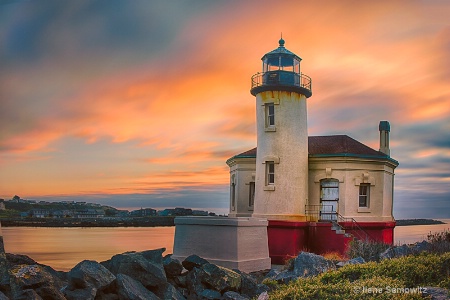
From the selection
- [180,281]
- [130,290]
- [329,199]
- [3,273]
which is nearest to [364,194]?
[329,199]

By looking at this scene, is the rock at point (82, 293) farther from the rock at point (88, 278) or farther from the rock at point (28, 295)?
the rock at point (28, 295)

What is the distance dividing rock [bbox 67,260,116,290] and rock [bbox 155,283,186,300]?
110cm

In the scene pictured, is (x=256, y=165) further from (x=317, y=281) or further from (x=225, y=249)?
(x=317, y=281)

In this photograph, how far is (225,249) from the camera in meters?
16.6

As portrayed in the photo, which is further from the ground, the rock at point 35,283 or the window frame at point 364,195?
the window frame at point 364,195

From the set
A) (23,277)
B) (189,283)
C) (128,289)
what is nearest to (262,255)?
(189,283)

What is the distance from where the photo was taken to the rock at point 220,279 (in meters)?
11.2

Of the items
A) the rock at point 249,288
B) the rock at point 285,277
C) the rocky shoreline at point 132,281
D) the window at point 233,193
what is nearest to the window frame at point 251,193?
the window at point 233,193

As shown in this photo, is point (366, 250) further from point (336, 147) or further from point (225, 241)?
point (336, 147)

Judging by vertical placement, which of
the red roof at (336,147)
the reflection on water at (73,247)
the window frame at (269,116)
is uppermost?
the window frame at (269,116)

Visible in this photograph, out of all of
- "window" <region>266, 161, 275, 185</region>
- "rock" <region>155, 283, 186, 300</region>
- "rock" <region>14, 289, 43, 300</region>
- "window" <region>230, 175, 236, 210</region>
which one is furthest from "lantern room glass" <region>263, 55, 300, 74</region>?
"rock" <region>14, 289, 43, 300</region>

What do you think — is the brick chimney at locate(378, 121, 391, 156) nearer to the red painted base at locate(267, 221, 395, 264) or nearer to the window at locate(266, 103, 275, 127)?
the red painted base at locate(267, 221, 395, 264)

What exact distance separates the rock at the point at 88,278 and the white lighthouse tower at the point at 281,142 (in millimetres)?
11925

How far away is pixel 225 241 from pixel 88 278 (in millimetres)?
7552
